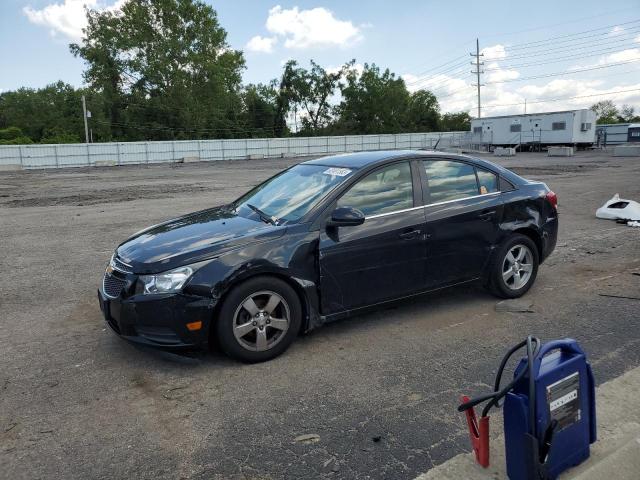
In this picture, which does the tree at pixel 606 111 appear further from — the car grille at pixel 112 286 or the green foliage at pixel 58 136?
the car grille at pixel 112 286

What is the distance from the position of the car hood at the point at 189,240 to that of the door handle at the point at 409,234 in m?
1.09

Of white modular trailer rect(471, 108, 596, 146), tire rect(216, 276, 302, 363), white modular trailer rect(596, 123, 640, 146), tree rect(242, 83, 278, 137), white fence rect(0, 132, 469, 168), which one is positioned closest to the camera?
tire rect(216, 276, 302, 363)

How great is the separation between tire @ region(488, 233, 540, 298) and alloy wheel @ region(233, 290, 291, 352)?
2.35m

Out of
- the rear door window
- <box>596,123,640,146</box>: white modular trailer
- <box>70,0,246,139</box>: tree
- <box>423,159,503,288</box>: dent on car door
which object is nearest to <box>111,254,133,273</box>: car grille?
<box>423,159,503,288</box>: dent on car door

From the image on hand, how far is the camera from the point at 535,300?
18.2ft

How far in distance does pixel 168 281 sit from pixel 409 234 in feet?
6.86

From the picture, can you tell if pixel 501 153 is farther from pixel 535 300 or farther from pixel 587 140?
pixel 535 300

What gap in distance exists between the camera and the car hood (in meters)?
3.92

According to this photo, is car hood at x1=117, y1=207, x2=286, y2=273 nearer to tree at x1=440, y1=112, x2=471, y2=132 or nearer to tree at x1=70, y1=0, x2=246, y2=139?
tree at x1=70, y1=0, x2=246, y2=139

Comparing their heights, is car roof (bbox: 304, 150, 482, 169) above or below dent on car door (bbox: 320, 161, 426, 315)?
above

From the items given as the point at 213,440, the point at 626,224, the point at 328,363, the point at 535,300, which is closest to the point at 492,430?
the point at 328,363

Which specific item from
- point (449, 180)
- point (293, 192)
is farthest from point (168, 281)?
point (449, 180)

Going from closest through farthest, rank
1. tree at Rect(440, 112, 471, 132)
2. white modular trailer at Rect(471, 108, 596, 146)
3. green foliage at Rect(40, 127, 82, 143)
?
white modular trailer at Rect(471, 108, 596, 146), green foliage at Rect(40, 127, 82, 143), tree at Rect(440, 112, 471, 132)

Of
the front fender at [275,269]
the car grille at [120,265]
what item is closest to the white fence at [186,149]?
the front fender at [275,269]
